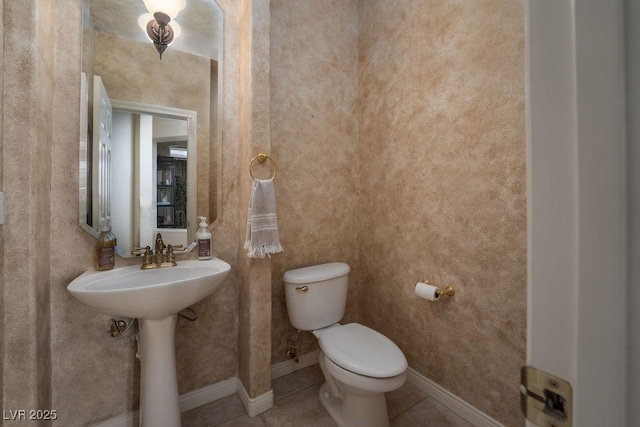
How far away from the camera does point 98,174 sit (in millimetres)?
1217

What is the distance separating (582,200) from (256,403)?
1.67m

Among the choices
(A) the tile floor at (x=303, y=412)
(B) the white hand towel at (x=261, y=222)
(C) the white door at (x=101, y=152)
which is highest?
(C) the white door at (x=101, y=152)

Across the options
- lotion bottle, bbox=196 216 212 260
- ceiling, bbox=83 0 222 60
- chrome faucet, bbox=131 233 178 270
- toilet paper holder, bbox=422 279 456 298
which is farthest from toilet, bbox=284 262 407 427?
ceiling, bbox=83 0 222 60

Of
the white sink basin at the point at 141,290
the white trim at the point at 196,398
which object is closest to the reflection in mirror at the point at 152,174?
the white sink basin at the point at 141,290

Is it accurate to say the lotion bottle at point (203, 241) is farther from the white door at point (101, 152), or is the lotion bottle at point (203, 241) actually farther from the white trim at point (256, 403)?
the white trim at point (256, 403)

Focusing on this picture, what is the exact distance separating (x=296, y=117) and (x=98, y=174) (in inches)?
45.2

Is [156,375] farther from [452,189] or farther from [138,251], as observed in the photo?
[452,189]

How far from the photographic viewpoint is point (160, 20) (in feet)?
4.31

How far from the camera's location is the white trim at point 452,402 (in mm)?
1276

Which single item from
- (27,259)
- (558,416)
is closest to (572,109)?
(558,416)

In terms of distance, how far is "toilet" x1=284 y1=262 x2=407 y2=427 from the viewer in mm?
1119

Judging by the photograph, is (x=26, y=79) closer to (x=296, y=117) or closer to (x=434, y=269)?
(x=296, y=117)

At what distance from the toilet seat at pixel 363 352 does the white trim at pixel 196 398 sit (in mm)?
690

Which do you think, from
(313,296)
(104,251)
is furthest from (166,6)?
(313,296)
